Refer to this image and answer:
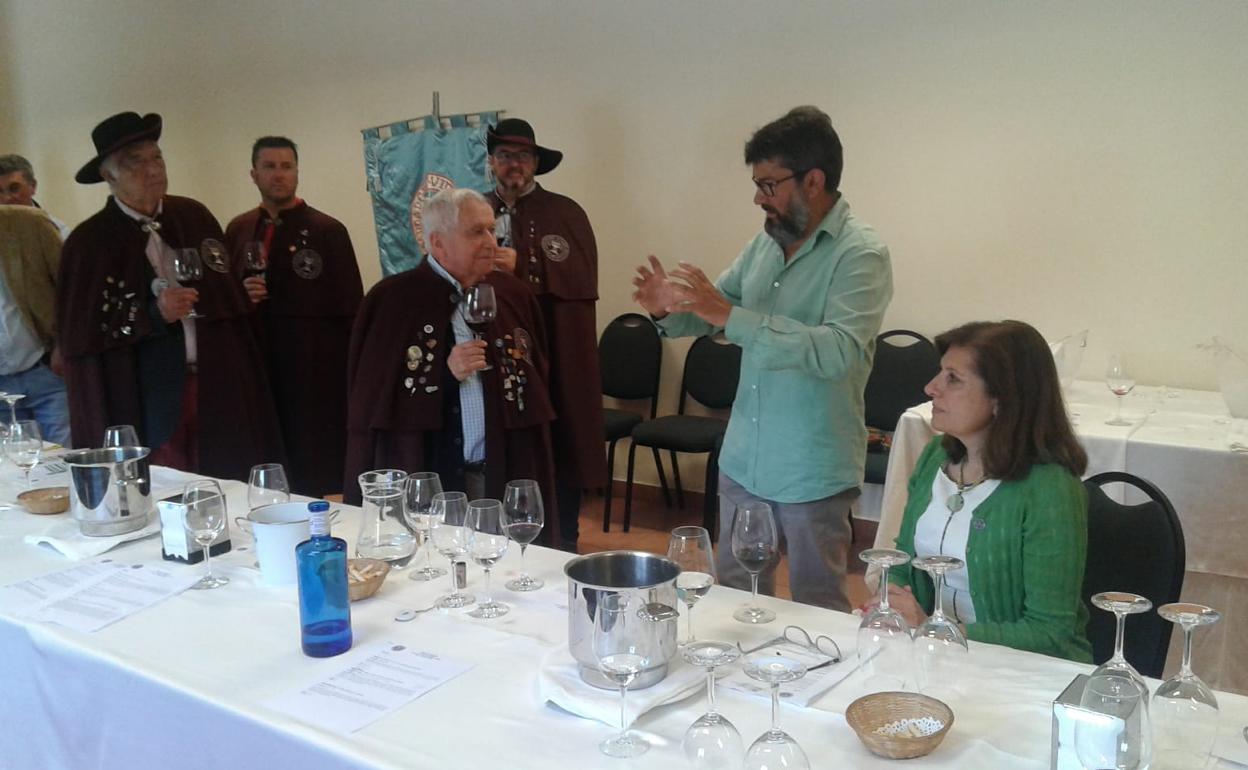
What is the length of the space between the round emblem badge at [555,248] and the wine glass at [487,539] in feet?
8.15

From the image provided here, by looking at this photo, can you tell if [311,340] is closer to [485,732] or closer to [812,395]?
[812,395]

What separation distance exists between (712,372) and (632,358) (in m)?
0.47

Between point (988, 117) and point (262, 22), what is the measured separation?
4.71 m

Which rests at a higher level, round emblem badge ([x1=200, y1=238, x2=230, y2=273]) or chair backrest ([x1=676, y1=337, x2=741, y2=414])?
round emblem badge ([x1=200, y1=238, x2=230, y2=273])

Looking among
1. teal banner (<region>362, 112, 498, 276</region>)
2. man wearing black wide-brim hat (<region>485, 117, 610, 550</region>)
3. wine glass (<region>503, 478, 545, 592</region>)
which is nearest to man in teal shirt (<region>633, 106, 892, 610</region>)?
wine glass (<region>503, 478, 545, 592</region>)

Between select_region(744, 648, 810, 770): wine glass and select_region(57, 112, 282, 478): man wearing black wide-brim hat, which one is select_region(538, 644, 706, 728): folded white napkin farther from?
select_region(57, 112, 282, 478): man wearing black wide-brim hat

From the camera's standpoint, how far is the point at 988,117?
13.5ft

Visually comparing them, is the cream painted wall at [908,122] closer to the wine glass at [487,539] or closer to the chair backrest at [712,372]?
the chair backrest at [712,372]

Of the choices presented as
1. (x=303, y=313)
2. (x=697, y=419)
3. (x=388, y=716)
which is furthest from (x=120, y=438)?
(x=697, y=419)

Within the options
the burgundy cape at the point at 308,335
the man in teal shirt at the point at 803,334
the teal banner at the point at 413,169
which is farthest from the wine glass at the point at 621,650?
the teal banner at the point at 413,169

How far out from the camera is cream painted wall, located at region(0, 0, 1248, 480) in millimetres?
3799

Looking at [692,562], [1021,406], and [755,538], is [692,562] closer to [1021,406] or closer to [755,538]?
[755,538]

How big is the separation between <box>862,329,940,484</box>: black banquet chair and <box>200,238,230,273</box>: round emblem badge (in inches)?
111

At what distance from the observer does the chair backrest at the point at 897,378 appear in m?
4.25
